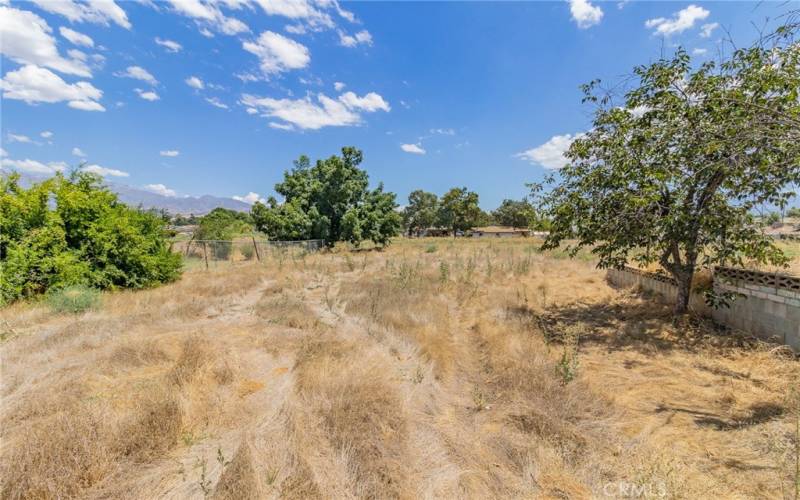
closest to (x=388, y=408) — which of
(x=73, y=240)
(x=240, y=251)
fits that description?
(x=73, y=240)

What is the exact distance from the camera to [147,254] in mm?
10695

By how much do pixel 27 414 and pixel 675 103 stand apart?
10.1m

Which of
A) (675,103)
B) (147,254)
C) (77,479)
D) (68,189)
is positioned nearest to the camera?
(77,479)

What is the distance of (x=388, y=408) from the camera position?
11.7 feet

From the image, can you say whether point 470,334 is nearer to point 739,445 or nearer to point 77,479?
point 739,445

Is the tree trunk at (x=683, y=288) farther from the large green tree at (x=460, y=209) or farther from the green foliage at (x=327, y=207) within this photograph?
the large green tree at (x=460, y=209)

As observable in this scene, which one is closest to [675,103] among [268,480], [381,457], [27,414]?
[381,457]

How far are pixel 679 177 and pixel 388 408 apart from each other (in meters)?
6.00

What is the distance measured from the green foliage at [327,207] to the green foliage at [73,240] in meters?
10.1

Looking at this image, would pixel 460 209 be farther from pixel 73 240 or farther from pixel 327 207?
pixel 73 240

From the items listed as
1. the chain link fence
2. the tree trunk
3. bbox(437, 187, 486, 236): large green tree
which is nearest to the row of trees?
bbox(437, 187, 486, 236): large green tree

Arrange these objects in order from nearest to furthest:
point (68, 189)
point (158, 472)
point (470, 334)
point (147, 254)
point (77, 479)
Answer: point (77, 479) → point (158, 472) → point (470, 334) → point (68, 189) → point (147, 254)

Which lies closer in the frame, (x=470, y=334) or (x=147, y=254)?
(x=470, y=334)

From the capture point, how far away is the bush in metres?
7.34
